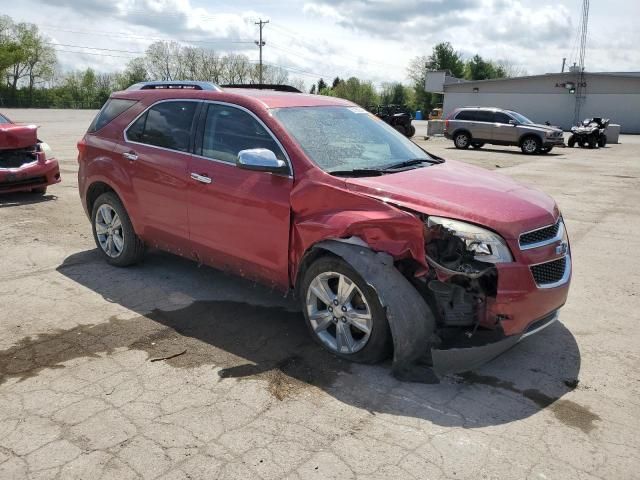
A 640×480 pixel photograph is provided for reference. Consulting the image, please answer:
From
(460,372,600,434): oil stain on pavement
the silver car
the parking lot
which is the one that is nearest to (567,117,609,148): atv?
the silver car

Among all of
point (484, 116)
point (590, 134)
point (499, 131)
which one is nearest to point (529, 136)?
point (499, 131)

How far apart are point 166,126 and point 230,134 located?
0.87 meters

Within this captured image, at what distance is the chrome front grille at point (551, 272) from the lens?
3561mm

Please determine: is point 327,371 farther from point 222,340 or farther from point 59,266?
point 59,266

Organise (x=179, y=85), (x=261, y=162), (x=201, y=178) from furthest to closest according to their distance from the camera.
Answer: (x=179, y=85) → (x=201, y=178) → (x=261, y=162)

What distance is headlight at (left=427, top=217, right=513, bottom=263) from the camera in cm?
343

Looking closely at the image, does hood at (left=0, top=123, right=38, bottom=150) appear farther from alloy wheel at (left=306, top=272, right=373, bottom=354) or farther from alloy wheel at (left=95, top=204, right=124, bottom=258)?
alloy wheel at (left=306, top=272, right=373, bottom=354)

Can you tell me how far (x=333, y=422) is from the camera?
3148 millimetres

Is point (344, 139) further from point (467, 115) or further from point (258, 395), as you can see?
point (467, 115)

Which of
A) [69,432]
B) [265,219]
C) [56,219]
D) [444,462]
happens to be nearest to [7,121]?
[56,219]

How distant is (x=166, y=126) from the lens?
5070 mm

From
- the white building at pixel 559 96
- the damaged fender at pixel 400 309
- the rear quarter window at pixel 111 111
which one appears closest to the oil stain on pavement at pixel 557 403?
the damaged fender at pixel 400 309

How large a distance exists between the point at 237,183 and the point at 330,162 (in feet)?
2.50

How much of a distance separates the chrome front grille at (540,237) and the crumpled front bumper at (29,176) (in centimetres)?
798
